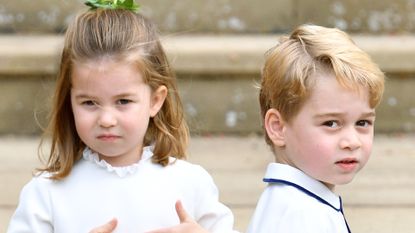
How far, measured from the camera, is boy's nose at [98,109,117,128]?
3.63 meters

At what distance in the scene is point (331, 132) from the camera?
11.4 feet

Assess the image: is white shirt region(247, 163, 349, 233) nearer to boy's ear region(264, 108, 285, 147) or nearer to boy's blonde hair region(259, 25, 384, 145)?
boy's ear region(264, 108, 285, 147)

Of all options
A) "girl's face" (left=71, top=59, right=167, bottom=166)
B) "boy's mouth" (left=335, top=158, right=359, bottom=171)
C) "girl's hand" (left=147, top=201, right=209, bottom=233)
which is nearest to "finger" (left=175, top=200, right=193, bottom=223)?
"girl's hand" (left=147, top=201, right=209, bottom=233)

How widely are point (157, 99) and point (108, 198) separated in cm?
37

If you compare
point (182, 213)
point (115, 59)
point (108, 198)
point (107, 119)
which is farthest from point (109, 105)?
point (182, 213)

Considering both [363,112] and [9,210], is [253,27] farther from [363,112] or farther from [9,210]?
[363,112]

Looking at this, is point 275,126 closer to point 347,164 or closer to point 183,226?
point 347,164

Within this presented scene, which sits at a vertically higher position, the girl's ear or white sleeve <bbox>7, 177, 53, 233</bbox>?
the girl's ear

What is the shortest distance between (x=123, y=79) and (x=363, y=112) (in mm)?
779

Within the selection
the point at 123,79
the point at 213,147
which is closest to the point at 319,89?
the point at 123,79

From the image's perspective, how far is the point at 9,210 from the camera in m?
5.32

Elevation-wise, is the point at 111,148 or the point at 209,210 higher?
the point at 111,148

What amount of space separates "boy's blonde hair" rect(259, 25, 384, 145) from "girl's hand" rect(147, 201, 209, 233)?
17.8 inches

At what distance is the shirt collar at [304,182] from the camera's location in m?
3.54
